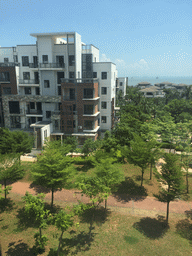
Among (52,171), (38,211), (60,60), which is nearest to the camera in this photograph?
(38,211)

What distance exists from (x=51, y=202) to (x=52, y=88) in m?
28.6

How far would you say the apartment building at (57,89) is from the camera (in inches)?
1620

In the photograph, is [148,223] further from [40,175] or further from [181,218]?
[40,175]

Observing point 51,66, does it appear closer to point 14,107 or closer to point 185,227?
point 14,107

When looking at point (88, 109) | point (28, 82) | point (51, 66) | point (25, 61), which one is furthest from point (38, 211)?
point (25, 61)

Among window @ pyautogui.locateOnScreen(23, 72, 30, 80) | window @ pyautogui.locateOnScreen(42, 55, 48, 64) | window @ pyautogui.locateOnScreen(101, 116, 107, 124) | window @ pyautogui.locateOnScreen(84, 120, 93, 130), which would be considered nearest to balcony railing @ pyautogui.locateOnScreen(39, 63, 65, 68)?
window @ pyautogui.locateOnScreen(42, 55, 48, 64)

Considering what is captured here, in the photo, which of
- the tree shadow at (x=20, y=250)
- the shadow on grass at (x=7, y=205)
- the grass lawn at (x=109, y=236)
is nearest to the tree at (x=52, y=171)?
the grass lawn at (x=109, y=236)

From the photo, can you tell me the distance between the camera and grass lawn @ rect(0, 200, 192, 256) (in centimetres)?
1714

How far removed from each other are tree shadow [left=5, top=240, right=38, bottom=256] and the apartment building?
76.0ft

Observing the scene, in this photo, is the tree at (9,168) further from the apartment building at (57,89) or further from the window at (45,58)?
the window at (45,58)

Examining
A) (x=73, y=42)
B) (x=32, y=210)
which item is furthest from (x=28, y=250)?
(x=73, y=42)

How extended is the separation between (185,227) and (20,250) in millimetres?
16571

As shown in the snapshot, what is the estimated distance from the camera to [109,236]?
61.8 ft

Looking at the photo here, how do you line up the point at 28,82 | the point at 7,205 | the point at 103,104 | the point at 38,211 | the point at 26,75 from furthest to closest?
1. the point at 103,104
2. the point at 26,75
3. the point at 28,82
4. the point at 7,205
5. the point at 38,211
